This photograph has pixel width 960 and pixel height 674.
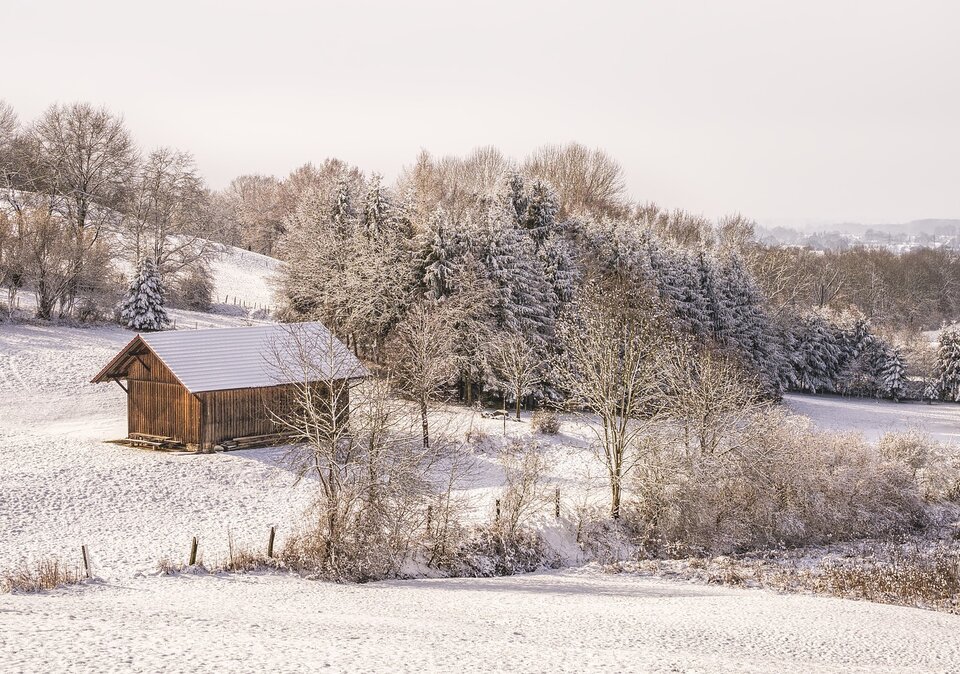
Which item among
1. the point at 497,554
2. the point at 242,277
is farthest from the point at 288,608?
the point at 242,277

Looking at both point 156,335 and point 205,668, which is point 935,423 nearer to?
point 156,335

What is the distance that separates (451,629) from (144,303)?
131 ft

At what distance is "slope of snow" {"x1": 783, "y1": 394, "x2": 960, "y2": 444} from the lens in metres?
43.6

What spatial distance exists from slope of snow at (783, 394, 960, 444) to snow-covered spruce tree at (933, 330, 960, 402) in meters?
1.42

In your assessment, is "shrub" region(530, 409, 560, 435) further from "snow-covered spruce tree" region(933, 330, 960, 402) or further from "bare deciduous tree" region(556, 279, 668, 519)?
"snow-covered spruce tree" region(933, 330, 960, 402)

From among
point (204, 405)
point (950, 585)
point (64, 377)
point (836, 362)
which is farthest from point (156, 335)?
point (836, 362)

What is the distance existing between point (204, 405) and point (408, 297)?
12.9 meters

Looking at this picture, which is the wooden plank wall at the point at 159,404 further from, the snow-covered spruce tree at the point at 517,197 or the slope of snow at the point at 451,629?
the snow-covered spruce tree at the point at 517,197

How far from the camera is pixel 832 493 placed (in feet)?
81.3

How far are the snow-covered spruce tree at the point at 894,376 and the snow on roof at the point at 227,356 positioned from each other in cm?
5072

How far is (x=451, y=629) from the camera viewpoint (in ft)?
41.1

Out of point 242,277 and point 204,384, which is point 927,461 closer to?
point 204,384

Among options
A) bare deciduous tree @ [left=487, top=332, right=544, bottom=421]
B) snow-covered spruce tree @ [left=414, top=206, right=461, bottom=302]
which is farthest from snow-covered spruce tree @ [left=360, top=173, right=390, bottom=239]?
bare deciduous tree @ [left=487, top=332, right=544, bottom=421]

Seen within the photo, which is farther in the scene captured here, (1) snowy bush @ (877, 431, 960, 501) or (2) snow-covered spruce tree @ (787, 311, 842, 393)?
(2) snow-covered spruce tree @ (787, 311, 842, 393)
